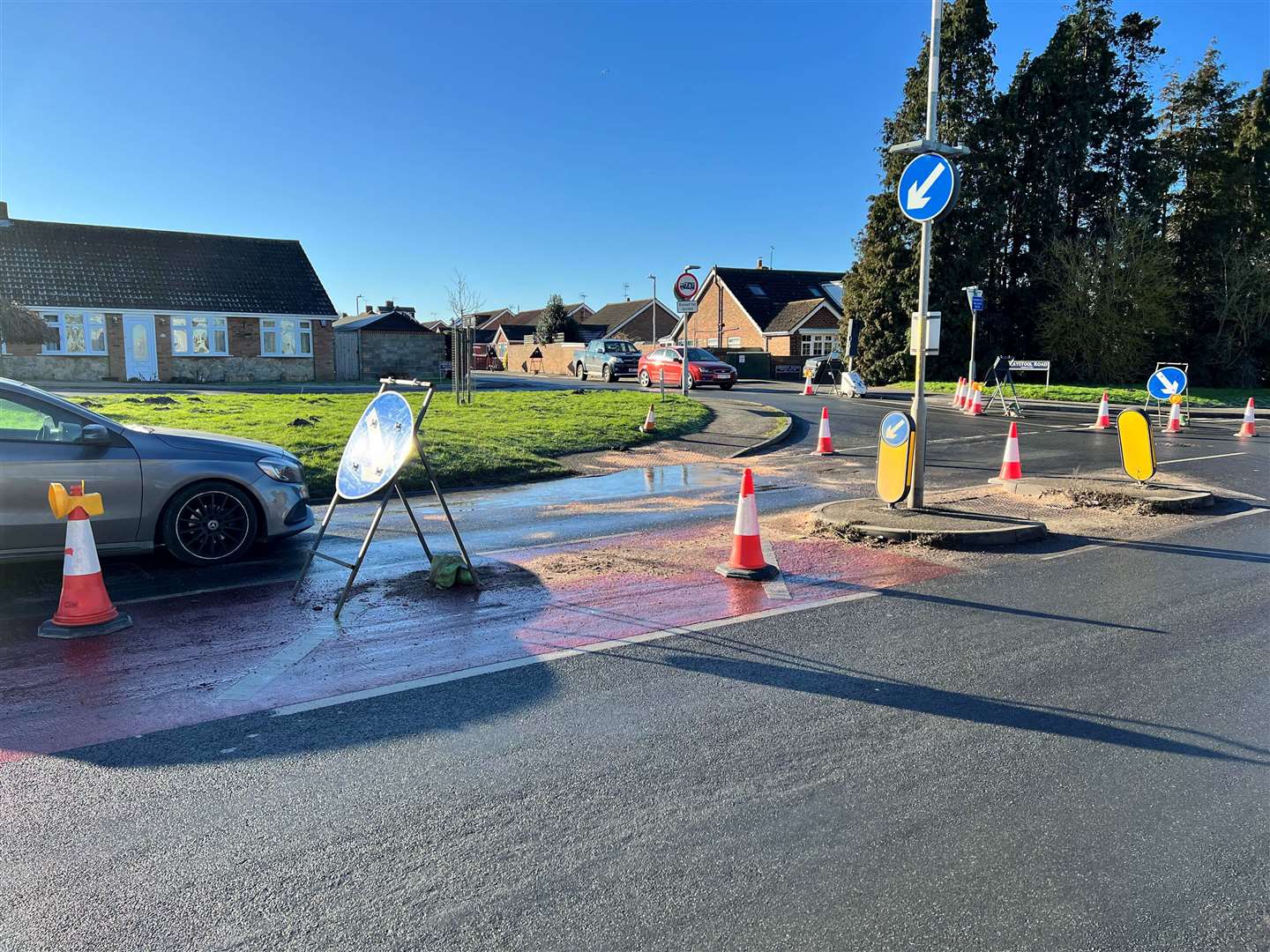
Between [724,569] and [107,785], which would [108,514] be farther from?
[724,569]

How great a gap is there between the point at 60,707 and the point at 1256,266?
1553 inches

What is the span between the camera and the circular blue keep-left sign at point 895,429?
862 cm

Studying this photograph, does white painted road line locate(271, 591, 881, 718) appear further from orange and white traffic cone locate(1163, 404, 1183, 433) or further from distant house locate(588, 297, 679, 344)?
distant house locate(588, 297, 679, 344)

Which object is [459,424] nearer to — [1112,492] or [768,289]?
[1112,492]

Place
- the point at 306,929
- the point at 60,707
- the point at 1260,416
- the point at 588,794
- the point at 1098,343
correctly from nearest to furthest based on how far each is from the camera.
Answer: the point at 306,929 → the point at 588,794 → the point at 60,707 → the point at 1260,416 → the point at 1098,343

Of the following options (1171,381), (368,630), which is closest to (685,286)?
(1171,381)

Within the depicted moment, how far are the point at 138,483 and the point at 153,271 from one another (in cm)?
3219

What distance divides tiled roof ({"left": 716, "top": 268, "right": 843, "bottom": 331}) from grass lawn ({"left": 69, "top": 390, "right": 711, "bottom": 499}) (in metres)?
30.4

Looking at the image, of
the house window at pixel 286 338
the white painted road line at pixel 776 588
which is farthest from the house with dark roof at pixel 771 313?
the white painted road line at pixel 776 588

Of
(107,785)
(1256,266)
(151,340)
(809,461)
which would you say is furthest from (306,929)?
(1256,266)

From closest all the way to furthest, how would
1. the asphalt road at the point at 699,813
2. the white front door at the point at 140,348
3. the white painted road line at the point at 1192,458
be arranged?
the asphalt road at the point at 699,813, the white painted road line at the point at 1192,458, the white front door at the point at 140,348

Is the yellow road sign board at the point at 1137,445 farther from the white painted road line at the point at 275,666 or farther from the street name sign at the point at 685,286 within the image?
the street name sign at the point at 685,286

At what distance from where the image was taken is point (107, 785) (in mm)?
3688

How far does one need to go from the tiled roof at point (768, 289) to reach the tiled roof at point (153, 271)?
26779 mm
